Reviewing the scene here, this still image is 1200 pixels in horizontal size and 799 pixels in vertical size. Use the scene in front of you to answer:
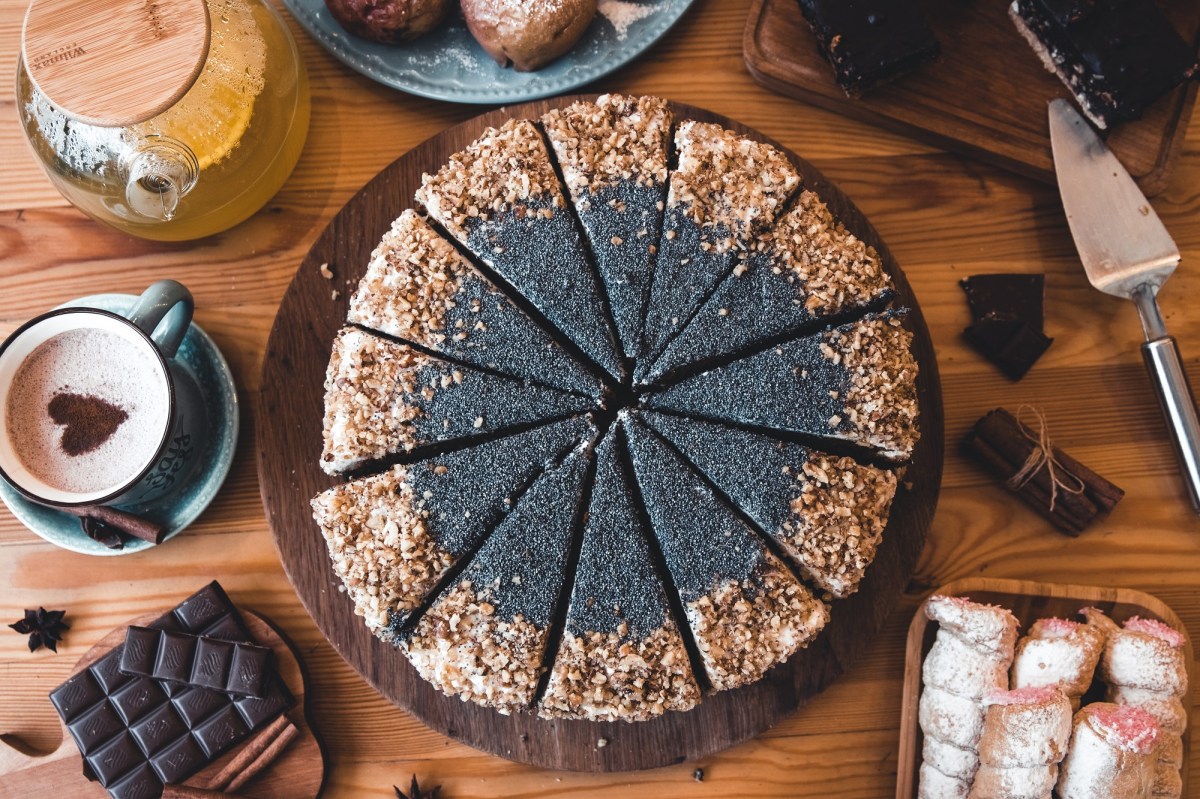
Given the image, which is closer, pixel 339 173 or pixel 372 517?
pixel 372 517

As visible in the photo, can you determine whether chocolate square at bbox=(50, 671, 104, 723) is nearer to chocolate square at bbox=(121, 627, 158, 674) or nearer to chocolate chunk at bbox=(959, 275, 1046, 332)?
chocolate square at bbox=(121, 627, 158, 674)

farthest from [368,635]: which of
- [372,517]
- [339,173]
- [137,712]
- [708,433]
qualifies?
[339,173]

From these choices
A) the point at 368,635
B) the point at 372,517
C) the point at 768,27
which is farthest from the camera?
the point at 768,27

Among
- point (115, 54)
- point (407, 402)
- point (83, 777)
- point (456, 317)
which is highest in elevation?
point (115, 54)

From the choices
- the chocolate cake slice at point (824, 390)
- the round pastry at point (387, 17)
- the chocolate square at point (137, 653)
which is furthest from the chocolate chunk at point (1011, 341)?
the chocolate square at point (137, 653)

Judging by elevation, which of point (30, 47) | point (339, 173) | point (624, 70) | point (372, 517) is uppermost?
point (30, 47)

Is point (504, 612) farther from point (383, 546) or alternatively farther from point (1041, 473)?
point (1041, 473)

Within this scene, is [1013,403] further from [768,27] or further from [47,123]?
[47,123]

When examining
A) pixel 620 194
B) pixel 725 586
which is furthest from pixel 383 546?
pixel 620 194
